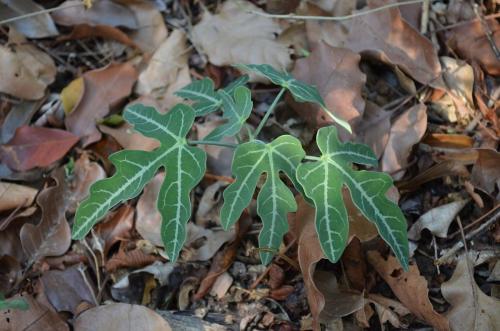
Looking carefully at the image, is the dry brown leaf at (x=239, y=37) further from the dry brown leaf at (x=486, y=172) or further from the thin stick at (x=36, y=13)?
the dry brown leaf at (x=486, y=172)

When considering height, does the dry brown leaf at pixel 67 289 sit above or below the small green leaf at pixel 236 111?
below

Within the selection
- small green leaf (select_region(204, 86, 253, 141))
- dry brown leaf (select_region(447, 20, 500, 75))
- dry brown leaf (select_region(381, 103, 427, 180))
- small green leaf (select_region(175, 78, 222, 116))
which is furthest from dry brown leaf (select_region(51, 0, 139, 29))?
dry brown leaf (select_region(447, 20, 500, 75))

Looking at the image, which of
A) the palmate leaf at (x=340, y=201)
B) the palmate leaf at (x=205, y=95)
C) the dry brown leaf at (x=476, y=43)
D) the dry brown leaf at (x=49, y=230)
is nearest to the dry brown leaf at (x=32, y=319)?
the dry brown leaf at (x=49, y=230)

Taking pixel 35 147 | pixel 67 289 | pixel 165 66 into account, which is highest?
pixel 165 66

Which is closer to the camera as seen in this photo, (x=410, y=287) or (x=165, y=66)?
(x=410, y=287)

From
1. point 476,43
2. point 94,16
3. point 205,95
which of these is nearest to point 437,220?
→ point 476,43

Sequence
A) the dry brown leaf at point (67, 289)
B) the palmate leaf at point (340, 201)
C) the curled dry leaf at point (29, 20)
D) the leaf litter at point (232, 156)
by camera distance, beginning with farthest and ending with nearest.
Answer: the curled dry leaf at point (29, 20), the dry brown leaf at point (67, 289), the leaf litter at point (232, 156), the palmate leaf at point (340, 201)

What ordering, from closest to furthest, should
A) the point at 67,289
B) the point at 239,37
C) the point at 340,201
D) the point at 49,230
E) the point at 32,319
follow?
the point at 340,201 < the point at 32,319 < the point at 67,289 < the point at 49,230 < the point at 239,37

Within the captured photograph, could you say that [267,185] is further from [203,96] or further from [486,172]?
[486,172]
